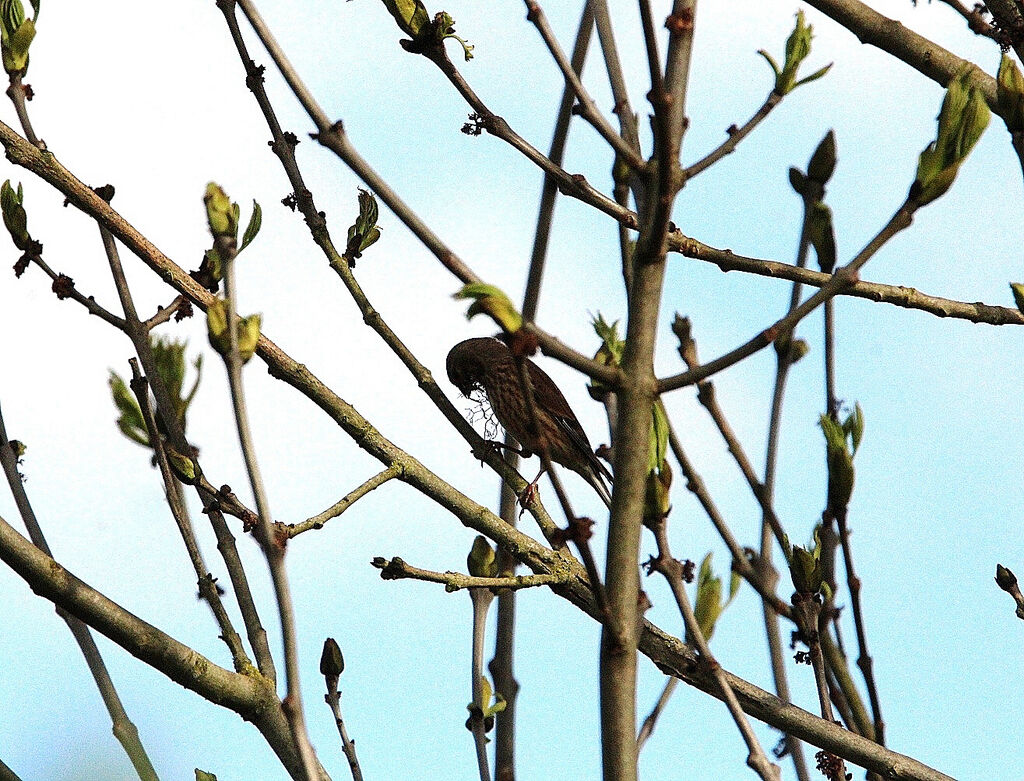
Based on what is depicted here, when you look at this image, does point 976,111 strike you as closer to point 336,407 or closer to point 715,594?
point 715,594

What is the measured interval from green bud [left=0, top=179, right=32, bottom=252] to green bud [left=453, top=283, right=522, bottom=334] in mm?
2002

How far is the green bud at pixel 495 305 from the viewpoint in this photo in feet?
6.20

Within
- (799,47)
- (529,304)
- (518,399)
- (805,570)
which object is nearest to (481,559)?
(529,304)

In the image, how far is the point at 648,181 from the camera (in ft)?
7.16

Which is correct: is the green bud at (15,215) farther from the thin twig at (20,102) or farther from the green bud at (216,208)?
the green bud at (216,208)

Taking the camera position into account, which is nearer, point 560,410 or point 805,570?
point 805,570

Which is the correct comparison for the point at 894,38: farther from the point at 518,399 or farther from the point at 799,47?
the point at 518,399

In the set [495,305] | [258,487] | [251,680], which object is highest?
[495,305]

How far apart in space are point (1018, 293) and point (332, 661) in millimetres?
2002

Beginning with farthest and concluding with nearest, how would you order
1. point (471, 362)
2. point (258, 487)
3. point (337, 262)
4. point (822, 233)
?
point (471, 362) → point (337, 262) → point (822, 233) → point (258, 487)

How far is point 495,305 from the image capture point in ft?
6.21

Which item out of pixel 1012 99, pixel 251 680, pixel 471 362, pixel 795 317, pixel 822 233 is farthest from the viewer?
pixel 471 362

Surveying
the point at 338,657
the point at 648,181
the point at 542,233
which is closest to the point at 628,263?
the point at 542,233

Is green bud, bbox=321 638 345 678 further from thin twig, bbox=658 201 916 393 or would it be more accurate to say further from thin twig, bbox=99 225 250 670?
thin twig, bbox=658 201 916 393
